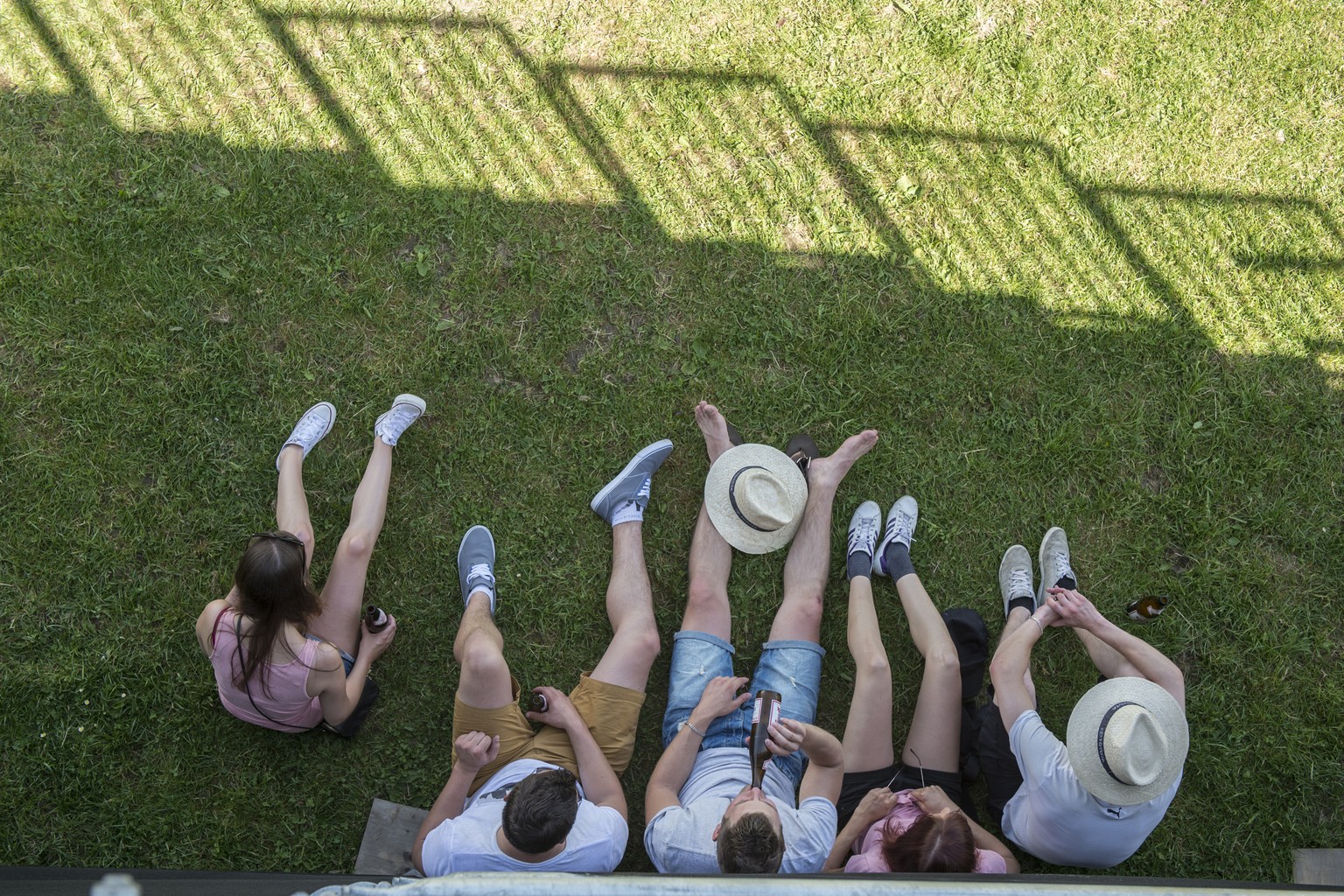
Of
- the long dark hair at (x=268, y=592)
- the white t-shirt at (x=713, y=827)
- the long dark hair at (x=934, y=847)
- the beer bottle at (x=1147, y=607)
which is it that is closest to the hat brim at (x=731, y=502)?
the white t-shirt at (x=713, y=827)

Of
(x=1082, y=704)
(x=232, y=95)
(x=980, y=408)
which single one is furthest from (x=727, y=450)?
(x=232, y=95)

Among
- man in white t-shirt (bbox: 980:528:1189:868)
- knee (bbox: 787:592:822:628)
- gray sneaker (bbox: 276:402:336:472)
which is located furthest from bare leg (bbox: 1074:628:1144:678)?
gray sneaker (bbox: 276:402:336:472)

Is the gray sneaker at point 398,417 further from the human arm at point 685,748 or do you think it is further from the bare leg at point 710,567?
the human arm at point 685,748

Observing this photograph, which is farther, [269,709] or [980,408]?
[980,408]

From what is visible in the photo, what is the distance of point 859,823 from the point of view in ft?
14.1

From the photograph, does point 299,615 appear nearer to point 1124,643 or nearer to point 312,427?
point 312,427

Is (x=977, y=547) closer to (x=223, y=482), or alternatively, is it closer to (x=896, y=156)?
(x=896, y=156)

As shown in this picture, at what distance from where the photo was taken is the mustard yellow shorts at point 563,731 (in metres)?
4.54

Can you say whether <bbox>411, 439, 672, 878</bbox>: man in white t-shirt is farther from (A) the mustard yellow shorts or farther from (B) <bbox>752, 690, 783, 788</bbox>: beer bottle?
(B) <bbox>752, 690, 783, 788</bbox>: beer bottle

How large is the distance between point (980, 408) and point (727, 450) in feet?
5.66

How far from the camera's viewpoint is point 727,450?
522cm

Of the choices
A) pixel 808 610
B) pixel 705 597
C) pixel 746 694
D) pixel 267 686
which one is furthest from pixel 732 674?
pixel 267 686

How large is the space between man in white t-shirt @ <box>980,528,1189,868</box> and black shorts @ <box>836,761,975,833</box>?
0.92 ft

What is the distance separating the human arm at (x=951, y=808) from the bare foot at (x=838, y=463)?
1.80m
